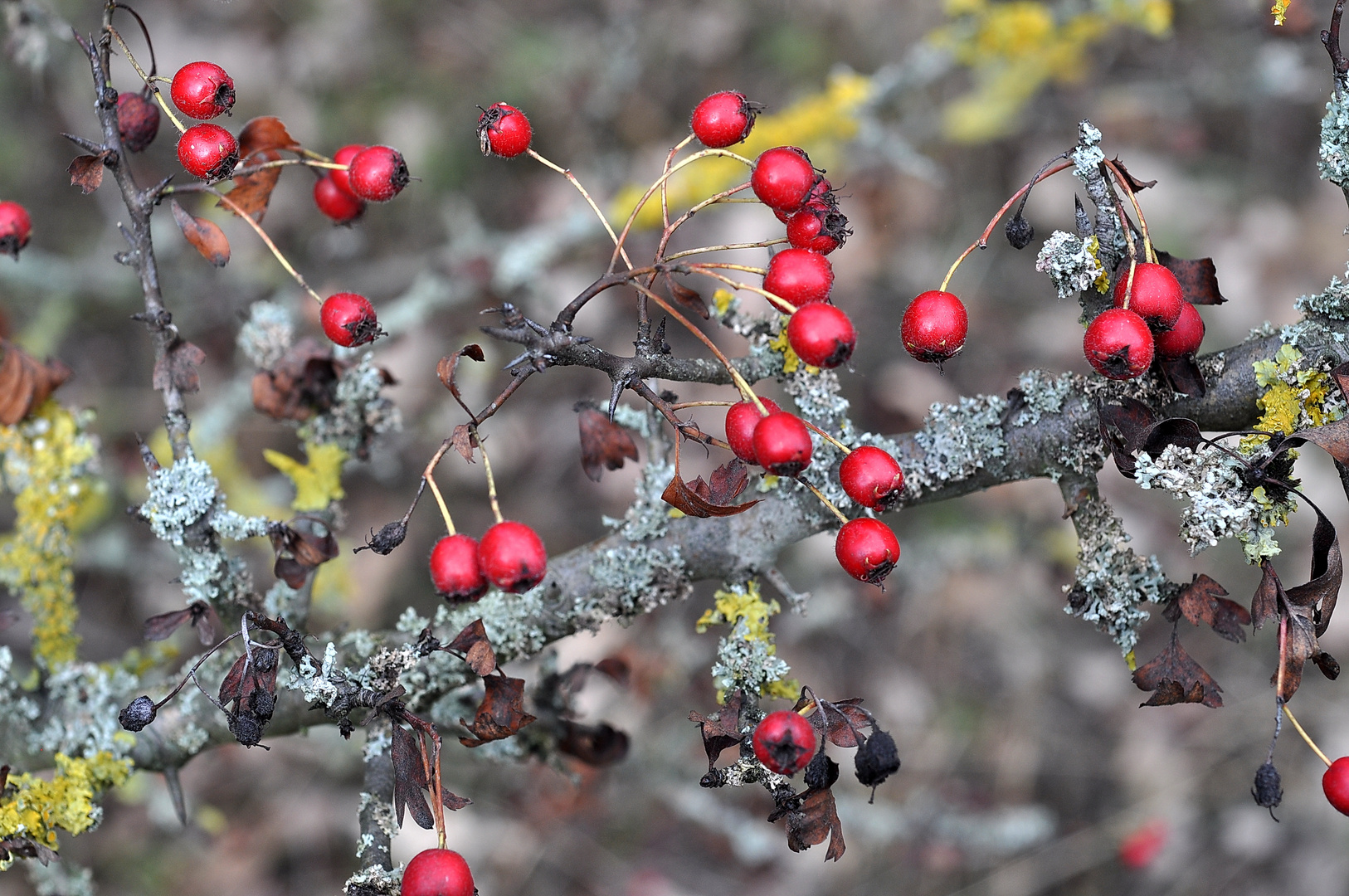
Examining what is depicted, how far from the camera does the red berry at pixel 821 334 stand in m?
1.37

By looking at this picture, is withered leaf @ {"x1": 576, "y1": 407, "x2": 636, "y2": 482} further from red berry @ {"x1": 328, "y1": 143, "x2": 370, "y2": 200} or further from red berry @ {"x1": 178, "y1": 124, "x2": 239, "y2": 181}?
red berry @ {"x1": 178, "y1": 124, "x2": 239, "y2": 181}

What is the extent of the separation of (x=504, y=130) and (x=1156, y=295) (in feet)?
3.75

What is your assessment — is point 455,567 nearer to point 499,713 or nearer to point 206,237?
point 499,713

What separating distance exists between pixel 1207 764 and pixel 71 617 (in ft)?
14.2

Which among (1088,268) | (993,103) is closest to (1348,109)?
(1088,268)

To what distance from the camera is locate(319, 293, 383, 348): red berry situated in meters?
1.62

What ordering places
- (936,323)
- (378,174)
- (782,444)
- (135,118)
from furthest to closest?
(135,118), (378,174), (936,323), (782,444)

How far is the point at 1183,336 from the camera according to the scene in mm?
1617

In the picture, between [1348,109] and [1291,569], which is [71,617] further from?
[1291,569]

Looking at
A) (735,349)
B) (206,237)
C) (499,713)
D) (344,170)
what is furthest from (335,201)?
(735,349)

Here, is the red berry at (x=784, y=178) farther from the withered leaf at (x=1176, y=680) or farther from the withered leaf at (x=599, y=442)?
the withered leaf at (x=1176, y=680)

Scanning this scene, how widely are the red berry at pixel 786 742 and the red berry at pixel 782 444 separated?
1.27 ft

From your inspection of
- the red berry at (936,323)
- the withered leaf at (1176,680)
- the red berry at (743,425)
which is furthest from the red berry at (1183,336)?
the red berry at (743,425)

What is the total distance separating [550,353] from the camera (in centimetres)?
147
